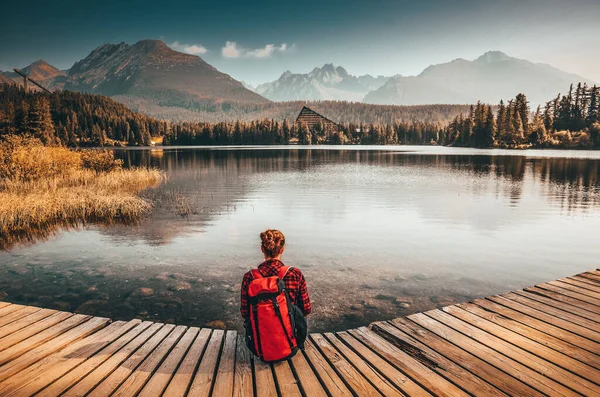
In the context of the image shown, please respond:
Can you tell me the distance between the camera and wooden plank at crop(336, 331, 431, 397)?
16.5 ft

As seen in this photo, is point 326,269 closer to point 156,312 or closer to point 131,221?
point 156,312

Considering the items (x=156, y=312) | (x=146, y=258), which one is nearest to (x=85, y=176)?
(x=146, y=258)

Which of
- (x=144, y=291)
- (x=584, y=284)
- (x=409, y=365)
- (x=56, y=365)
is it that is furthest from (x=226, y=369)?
(x=584, y=284)

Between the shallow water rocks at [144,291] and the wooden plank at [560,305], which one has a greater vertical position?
the wooden plank at [560,305]

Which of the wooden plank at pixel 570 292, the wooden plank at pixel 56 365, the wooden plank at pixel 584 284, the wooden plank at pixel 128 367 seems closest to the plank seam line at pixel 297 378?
the wooden plank at pixel 128 367

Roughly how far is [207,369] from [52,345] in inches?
123

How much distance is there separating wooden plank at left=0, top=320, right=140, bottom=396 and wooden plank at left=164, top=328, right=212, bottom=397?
1.66m

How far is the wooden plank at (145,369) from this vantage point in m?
4.98

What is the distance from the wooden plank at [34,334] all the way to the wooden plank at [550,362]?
322 inches

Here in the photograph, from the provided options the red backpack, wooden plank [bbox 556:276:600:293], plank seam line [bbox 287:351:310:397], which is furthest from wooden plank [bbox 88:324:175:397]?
wooden plank [bbox 556:276:600:293]

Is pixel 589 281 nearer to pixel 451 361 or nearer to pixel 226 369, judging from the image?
pixel 451 361

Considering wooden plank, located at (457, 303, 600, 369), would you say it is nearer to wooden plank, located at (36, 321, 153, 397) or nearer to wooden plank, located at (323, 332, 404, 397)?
wooden plank, located at (323, 332, 404, 397)

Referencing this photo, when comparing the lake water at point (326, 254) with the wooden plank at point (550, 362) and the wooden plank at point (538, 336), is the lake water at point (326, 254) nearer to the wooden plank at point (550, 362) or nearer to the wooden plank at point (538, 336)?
the wooden plank at point (538, 336)

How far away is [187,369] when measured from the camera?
5.57 m
